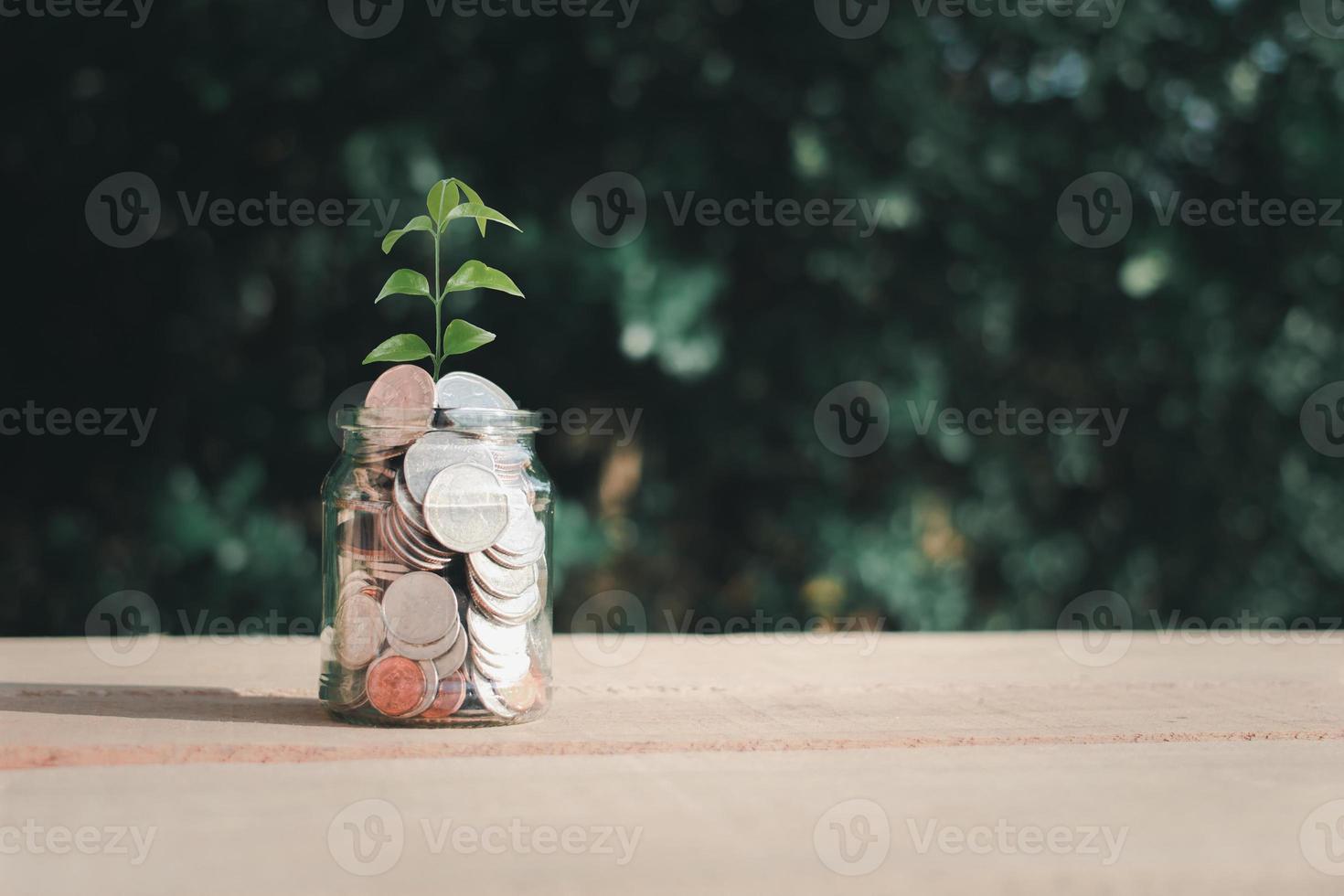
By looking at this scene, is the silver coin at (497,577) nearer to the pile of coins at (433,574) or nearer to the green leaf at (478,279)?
the pile of coins at (433,574)

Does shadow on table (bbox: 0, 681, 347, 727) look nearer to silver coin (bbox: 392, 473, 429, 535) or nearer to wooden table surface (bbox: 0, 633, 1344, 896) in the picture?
wooden table surface (bbox: 0, 633, 1344, 896)

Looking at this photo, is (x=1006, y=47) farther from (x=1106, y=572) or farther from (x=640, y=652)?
(x=640, y=652)

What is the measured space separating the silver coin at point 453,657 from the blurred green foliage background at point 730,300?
2.12ft

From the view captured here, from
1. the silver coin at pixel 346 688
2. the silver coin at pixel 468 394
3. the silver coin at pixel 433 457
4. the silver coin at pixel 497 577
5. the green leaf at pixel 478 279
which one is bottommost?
the silver coin at pixel 346 688

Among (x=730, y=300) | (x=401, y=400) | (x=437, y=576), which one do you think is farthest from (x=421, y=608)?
(x=730, y=300)

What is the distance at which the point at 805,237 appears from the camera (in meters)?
1.49

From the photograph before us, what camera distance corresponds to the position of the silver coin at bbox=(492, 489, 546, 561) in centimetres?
80

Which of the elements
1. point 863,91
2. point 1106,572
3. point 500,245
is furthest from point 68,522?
point 1106,572

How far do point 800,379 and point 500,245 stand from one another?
1.16ft

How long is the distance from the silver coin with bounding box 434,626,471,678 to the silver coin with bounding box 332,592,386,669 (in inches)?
1.4

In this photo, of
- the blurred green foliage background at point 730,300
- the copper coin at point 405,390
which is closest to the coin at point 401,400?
the copper coin at point 405,390

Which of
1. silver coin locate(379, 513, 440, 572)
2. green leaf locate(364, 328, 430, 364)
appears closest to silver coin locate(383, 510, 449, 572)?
silver coin locate(379, 513, 440, 572)

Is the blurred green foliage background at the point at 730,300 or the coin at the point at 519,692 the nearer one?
the coin at the point at 519,692

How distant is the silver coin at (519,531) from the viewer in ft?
2.64
